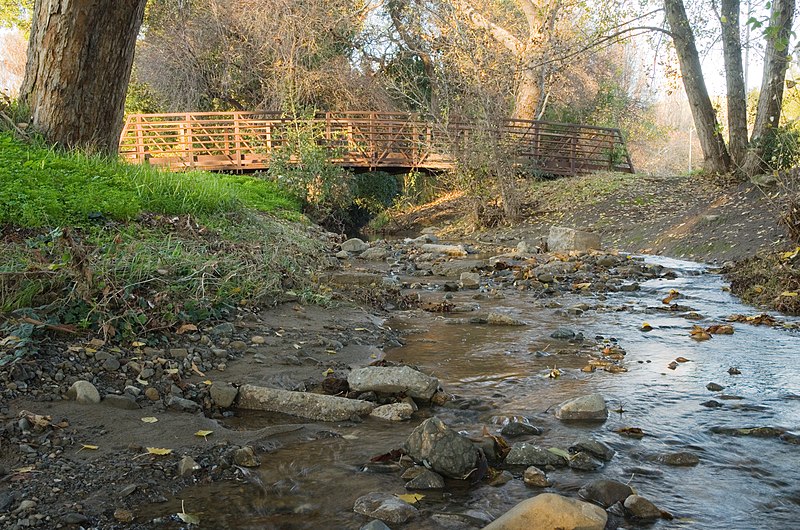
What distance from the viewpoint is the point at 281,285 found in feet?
19.7

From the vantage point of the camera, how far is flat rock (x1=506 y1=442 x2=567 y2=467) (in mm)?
2941

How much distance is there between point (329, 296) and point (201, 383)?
8.28 ft

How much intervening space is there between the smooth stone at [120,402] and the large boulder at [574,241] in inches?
352

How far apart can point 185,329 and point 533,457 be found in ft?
8.01

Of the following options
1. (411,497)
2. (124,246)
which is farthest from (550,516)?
(124,246)

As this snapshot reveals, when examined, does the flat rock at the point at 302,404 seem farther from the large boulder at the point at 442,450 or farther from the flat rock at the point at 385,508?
the flat rock at the point at 385,508

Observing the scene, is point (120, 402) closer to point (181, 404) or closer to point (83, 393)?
point (83, 393)

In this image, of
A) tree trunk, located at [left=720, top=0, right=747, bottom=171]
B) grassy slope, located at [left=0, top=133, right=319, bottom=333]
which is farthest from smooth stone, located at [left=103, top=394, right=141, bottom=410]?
tree trunk, located at [left=720, top=0, right=747, bottom=171]

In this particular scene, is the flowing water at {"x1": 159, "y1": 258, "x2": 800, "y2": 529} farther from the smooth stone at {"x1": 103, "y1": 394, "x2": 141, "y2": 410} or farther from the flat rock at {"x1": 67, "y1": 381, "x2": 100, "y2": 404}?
the flat rock at {"x1": 67, "y1": 381, "x2": 100, "y2": 404}

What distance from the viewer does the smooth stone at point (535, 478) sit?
2742 mm

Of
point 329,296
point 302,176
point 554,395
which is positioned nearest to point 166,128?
point 302,176

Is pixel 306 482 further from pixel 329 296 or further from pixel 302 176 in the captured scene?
pixel 302 176

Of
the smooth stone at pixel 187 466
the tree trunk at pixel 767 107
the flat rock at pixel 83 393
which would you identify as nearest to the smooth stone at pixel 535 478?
the smooth stone at pixel 187 466

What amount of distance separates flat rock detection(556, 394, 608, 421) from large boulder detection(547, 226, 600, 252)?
7888 mm
